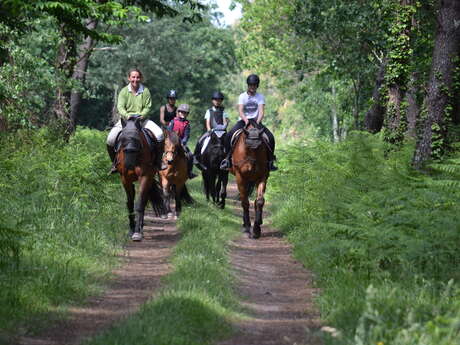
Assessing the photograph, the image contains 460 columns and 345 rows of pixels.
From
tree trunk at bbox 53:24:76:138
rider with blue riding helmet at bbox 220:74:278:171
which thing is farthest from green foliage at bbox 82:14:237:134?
rider with blue riding helmet at bbox 220:74:278:171

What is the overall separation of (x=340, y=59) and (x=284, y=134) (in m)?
44.7

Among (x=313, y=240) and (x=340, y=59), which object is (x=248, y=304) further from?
(x=340, y=59)

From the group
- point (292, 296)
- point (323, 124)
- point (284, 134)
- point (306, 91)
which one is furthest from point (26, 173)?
point (284, 134)

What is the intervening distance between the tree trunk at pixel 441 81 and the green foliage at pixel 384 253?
4.21 ft

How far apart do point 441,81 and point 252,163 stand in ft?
13.1

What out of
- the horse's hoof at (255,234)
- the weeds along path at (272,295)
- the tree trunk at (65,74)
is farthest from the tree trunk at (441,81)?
the tree trunk at (65,74)

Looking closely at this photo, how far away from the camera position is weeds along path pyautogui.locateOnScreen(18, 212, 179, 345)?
23.3 feet

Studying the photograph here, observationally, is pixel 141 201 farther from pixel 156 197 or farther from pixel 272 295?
pixel 272 295

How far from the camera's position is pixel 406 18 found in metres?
19.5

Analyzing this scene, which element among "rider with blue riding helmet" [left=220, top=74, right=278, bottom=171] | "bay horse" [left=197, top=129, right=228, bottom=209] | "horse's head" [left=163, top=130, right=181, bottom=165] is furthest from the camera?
"bay horse" [left=197, top=129, right=228, bottom=209]

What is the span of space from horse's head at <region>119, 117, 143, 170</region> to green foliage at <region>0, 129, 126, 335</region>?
1036mm

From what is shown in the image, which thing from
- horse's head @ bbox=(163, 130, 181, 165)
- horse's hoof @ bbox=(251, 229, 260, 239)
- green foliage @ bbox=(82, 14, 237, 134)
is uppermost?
green foliage @ bbox=(82, 14, 237, 134)

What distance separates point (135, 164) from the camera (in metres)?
13.8

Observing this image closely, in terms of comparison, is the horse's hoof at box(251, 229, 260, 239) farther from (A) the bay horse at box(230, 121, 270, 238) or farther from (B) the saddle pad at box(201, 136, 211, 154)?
(B) the saddle pad at box(201, 136, 211, 154)
